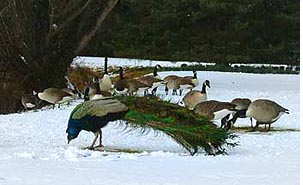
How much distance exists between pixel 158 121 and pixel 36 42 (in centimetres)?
1101

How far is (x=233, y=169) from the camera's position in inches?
291

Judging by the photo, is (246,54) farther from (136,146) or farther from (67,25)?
(136,146)

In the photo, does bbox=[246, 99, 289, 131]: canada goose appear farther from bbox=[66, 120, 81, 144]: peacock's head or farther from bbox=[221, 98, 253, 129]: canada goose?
bbox=[66, 120, 81, 144]: peacock's head

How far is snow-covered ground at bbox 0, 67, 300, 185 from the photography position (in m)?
6.67

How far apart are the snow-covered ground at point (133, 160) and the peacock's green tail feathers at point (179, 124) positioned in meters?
0.17

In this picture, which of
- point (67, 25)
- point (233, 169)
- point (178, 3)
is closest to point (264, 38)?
point (178, 3)

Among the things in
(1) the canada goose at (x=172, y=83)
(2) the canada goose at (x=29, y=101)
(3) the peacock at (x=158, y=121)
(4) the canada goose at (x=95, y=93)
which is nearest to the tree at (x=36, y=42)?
(2) the canada goose at (x=29, y=101)

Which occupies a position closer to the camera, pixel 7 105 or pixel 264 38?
pixel 7 105

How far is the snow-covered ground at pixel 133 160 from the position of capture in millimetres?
6672

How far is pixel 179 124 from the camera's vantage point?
8883 millimetres

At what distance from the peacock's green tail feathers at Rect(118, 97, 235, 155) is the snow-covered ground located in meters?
0.17

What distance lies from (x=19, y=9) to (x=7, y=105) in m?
2.58

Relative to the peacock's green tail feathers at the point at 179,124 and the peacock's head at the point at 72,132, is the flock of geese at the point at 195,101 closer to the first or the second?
the peacock's green tail feathers at the point at 179,124

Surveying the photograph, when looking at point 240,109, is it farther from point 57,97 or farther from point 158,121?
point 57,97
